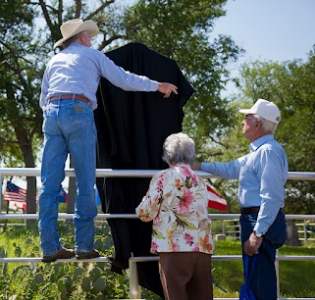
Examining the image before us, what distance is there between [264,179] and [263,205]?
0.15m

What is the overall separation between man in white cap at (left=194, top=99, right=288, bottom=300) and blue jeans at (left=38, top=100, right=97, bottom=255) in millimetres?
932

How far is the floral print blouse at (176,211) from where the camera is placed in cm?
365

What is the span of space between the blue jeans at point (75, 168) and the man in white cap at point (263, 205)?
93 cm

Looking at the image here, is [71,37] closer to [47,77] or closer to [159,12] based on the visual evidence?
[47,77]

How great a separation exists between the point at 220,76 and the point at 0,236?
1182cm

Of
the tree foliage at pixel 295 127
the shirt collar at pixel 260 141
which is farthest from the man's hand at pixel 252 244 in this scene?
the tree foliage at pixel 295 127

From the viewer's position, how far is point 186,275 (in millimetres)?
3654

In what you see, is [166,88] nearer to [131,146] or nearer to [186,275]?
[131,146]

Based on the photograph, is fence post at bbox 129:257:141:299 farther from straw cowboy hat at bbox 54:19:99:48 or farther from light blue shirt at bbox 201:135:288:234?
straw cowboy hat at bbox 54:19:99:48

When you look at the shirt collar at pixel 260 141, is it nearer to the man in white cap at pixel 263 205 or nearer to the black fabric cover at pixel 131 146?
the man in white cap at pixel 263 205

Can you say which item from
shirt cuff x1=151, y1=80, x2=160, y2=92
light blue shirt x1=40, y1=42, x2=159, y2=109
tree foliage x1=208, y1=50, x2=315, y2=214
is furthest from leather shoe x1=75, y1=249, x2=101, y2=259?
tree foliage x1=208, y1=50, x2=315, y2=214

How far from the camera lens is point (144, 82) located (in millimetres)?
4156

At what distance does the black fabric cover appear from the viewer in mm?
4414

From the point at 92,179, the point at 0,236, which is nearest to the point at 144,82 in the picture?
the point at 92,179
